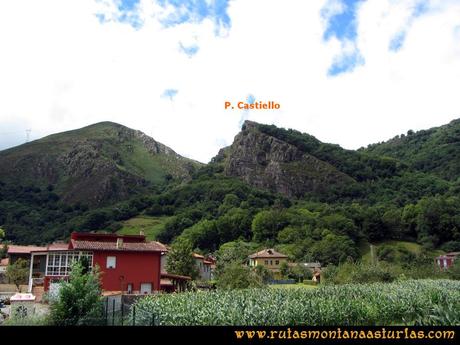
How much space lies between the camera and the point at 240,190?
183750mm

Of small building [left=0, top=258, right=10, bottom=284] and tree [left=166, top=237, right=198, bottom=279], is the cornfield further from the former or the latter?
small building [left=0, top=258, right=10, bottom=284]

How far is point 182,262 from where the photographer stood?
2296 inches

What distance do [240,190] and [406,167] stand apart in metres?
67.5

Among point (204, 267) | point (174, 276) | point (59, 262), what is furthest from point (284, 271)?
point (59, 262)

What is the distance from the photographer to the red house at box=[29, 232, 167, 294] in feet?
138

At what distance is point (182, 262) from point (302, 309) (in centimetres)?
3560

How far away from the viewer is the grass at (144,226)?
133000 mm

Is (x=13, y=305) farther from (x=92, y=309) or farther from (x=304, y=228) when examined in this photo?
(x=304, y=228)

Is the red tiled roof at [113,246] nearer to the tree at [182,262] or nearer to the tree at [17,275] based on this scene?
the tree at [17,275]

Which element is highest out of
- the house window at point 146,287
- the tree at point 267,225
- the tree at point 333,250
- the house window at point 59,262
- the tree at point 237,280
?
the tree at point 267,225

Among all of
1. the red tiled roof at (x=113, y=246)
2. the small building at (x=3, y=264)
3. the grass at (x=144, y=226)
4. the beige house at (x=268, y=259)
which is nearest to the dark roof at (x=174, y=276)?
the red tiled roof at (x=113, y=246)

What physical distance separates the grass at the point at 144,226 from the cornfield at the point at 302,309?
10440cm

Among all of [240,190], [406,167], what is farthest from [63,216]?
[406,167]

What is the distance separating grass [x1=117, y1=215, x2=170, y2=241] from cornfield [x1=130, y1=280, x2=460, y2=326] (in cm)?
10440
